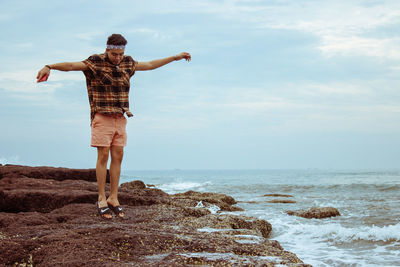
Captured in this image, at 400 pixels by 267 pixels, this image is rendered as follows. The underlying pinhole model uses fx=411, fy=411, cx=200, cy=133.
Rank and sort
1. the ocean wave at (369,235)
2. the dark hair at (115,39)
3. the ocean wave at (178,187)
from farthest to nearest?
the ocean wave at (178,187), the ocean wave at (369,235), the dark hair at (115,39)

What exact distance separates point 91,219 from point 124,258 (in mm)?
1658

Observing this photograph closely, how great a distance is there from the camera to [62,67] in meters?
4.57

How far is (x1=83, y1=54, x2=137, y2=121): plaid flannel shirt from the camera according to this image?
4828 mm

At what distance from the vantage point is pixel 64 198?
5.75 meters

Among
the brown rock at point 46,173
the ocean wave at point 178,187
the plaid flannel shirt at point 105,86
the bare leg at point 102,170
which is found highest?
the plaid flannel shirt at point 105,86

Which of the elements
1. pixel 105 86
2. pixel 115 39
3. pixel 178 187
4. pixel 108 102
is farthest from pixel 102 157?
pixel 178 187

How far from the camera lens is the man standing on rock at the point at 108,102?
4.81 meters

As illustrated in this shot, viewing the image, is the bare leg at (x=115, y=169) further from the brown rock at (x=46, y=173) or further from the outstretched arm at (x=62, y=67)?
the brown rock at (x=46, y=173)

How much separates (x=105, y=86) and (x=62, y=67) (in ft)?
1.77

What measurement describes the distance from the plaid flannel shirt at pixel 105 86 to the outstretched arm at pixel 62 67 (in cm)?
9

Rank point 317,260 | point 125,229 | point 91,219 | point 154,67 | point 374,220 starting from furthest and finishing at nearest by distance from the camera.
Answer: point 374,220 → point 317,260 → point 154,67 → point 91,219 → point 125,229

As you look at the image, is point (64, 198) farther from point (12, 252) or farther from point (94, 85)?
point (12, 252)

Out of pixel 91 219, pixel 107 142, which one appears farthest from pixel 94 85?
pixel 91 219

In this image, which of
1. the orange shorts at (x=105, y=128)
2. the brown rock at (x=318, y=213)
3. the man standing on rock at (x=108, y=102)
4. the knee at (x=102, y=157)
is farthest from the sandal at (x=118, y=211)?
the brown rock at (x=318, y=213)
